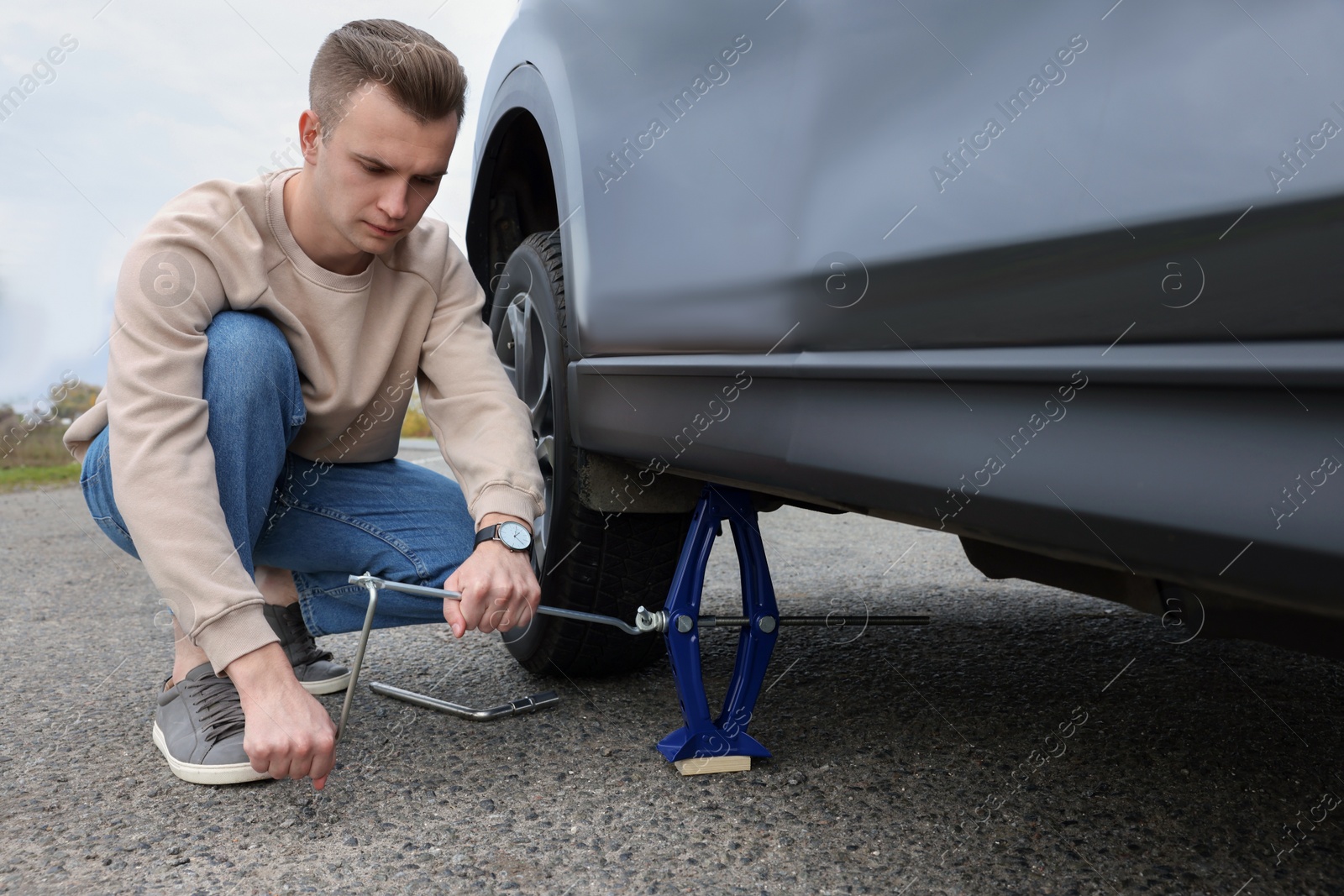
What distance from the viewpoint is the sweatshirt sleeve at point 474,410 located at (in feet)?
4.45

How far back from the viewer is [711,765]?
1268mm

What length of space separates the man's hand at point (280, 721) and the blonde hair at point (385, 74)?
690mm

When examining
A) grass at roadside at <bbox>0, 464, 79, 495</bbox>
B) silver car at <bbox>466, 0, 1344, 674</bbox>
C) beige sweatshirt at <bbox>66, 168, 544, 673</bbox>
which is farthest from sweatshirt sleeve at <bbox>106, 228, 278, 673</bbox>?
grass at roadside at <bbox>0, 464, 79, 495</bbox>

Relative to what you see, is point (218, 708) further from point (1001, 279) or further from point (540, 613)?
point (1001, 279)

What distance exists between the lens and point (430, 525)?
1554mm

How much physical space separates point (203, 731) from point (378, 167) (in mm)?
771

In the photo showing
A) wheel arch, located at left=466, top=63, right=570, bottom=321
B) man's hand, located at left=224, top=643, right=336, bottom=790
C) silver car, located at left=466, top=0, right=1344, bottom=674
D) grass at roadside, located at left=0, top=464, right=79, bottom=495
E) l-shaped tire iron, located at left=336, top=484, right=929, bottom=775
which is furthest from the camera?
grass at roadside, located at left=0, top=464, right=79, bottom=495

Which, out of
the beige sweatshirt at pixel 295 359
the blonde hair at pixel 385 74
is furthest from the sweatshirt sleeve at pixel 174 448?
the blonde hair at pixel 385 74

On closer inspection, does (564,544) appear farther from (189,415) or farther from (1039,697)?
(1039,697)

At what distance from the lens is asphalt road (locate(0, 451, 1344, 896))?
1.02 m

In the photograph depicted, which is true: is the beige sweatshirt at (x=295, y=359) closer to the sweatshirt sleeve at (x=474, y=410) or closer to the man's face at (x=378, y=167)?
the sweatshirt sleeve at (x=474, y=410)

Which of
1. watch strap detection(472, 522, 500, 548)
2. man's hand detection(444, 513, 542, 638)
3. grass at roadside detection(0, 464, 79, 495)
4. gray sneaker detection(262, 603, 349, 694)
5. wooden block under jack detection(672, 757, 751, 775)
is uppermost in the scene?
watch strap detection(472, 522, 500, 548)

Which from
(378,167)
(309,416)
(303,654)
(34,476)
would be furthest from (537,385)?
(34,476)

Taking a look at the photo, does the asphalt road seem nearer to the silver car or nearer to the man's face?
the silver car
